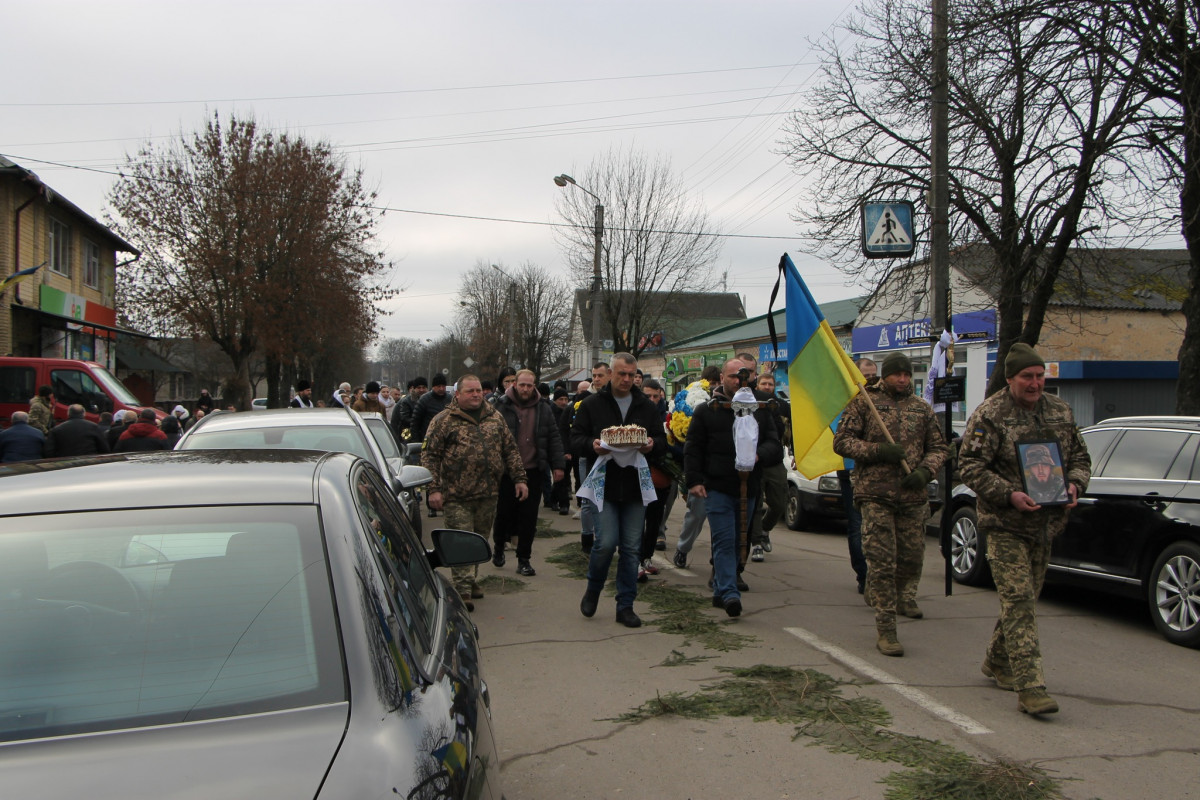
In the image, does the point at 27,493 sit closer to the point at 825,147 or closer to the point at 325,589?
the point at 325,589

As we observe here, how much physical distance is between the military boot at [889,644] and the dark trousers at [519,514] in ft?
12.7

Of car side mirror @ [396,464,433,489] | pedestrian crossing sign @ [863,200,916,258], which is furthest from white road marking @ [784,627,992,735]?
pedestrian crossing sign @ [863,200,916,258]

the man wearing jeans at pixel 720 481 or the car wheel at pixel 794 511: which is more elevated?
the man wearing jeans at pixel 720 481

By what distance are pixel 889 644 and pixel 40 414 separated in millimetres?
13801

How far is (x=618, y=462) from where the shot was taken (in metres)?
6.97

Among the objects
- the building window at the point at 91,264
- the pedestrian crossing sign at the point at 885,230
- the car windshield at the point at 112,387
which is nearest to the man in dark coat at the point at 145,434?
the car windshield at the point at 112,387

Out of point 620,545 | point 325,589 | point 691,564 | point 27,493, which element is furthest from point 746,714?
point 691,564

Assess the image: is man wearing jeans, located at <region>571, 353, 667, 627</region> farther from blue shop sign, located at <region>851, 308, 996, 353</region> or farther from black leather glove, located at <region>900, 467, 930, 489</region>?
blue shop sign, located at <region>851, 308, 996, 353</region>

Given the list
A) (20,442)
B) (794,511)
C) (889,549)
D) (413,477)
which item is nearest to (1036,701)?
(889,549)

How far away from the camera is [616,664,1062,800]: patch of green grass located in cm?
394

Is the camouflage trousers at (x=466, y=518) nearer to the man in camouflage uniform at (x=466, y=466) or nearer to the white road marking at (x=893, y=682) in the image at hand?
the man in camouflage uniform at (x=466, y=466)

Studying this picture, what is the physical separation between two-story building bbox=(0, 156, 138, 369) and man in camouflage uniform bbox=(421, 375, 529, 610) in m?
20.3

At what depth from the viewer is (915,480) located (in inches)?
248

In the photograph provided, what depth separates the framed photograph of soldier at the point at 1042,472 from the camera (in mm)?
5238
